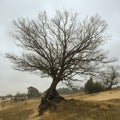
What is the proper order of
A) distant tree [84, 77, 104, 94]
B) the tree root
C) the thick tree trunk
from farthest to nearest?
1. distant tree [84, 77, 104, 94]
2. the thick tree trunk
3. the tree root

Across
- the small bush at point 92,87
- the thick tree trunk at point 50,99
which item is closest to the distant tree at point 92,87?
the small bush at point 92,87

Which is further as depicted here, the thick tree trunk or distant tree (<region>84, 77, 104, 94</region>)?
distant tree (<region>84, 77, 104, 94</region>)

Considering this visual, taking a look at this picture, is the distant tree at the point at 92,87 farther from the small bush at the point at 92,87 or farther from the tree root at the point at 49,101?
the tree root at the point at 49,101

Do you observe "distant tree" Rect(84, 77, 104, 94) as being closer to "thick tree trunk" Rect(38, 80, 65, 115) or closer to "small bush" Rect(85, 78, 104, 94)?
"small bush" Rect(85, 78, 104, 94)

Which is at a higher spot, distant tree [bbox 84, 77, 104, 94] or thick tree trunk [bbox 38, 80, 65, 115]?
distant tree [bbox 84, 77, 104, 94]

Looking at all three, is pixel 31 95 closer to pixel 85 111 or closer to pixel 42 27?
pixel 42 27

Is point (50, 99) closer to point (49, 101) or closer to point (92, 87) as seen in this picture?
point (49, 101)

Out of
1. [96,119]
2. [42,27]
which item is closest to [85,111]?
[96,119]

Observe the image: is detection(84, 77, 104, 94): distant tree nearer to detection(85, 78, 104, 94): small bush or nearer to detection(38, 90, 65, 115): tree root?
detection(85, 78, 104, 94): small bush

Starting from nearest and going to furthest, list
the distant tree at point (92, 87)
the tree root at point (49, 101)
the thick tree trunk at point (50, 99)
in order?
1. the tree root at point (49, 101)
2. the thick tree trunk at point (50, 99)
3. the distant tree at point (92, 87)

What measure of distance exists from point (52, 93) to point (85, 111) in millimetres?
5136

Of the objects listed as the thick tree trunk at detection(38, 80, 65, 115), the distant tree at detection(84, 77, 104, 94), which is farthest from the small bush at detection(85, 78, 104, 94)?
the thick tree trunk at detection(38, 80, 65, 115)

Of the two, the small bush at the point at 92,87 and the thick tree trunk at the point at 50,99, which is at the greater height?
the small bush at the point at 92,87

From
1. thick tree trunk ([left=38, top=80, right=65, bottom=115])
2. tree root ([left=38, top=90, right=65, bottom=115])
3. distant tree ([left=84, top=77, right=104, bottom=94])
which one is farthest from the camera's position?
distant tree ([left=84, top=77, right=104, bottom=94])
